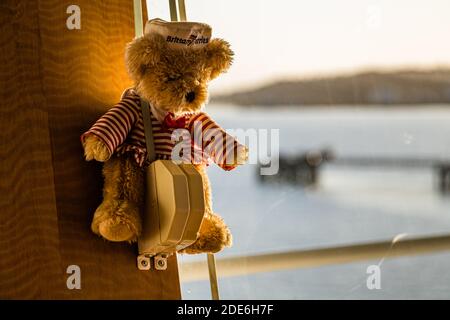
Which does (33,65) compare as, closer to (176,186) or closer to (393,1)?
(176,186)

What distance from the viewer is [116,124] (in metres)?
1.19

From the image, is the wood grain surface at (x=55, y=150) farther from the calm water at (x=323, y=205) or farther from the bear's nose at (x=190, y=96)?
the calm water at (x=323, y=205)

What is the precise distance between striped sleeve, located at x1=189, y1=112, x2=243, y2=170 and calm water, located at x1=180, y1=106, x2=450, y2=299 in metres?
0.30

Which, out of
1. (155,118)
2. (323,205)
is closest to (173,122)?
(155,118)

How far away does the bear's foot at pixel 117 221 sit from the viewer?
46.3 inches

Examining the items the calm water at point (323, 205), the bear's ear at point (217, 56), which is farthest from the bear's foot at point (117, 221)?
the calm water at point (323, 205)

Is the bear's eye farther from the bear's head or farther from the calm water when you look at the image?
the calm water

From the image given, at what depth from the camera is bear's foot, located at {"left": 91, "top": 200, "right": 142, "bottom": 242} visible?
117cm

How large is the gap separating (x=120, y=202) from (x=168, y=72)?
0.20 metres

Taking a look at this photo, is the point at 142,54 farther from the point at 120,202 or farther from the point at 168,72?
the point at 120,202

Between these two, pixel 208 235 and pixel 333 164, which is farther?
pixel 333 164

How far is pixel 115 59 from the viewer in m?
1.29

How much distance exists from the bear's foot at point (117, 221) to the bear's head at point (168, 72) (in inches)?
6.2

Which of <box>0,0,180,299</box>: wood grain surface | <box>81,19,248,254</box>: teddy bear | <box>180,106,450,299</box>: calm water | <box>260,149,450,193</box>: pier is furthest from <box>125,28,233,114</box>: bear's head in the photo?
<box>260,149,450,193</box>: pier
